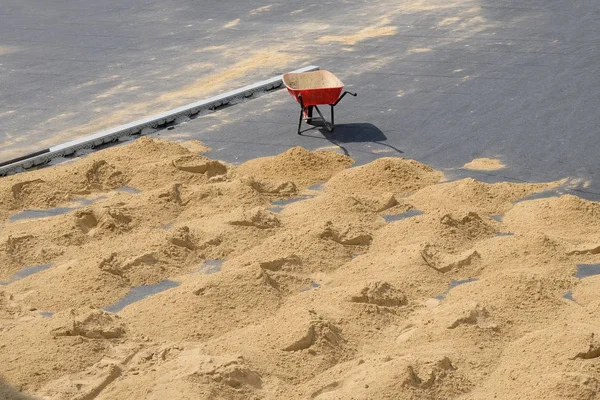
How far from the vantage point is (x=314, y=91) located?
12.0m

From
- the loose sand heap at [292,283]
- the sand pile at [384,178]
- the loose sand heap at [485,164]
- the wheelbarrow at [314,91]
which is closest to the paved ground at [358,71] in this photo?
the loose sand heap at [485,164]

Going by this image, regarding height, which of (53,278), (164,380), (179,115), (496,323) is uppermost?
(179,115)

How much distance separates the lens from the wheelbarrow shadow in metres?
12.1

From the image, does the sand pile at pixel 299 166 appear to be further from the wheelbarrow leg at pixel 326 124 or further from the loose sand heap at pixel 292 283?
the wheelbarrow leg at pixel 326 124

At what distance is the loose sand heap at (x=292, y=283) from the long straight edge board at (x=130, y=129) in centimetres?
41

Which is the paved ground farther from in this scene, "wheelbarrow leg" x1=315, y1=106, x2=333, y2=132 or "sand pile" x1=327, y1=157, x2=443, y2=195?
"sand pile" x1=327, y1=157, x2=443, y2=195

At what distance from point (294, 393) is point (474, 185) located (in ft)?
13.7

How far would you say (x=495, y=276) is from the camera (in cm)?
820

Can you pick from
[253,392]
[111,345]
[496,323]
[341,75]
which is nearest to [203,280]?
[111,345]

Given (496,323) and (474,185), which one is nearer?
Answer: (496,323)

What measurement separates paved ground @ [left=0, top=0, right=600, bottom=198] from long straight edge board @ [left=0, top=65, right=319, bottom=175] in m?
0.28

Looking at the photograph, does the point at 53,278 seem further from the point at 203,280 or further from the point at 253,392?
the point at 253,392

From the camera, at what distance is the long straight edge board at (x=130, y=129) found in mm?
11695

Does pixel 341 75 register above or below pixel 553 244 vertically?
above
